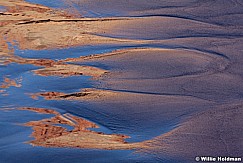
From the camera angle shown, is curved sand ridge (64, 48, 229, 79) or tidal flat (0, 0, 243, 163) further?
curved sand ridge (64, 48, 229, 79)

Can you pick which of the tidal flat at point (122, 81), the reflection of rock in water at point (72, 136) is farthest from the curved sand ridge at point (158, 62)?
the reflection of rock in water at point (72, 136)

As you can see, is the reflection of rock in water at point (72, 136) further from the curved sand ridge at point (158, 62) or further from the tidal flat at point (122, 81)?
the curved sand ridge at point (158, 62)

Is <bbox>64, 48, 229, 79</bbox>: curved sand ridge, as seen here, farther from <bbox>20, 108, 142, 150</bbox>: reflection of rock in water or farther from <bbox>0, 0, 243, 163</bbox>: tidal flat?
<bbox>20, 108, 142, 150</bbox>: reflection of rock in water

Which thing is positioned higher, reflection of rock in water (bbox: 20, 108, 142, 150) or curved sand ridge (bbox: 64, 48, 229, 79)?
curved sand ridge (bbox: 64, 48, 229, 79)

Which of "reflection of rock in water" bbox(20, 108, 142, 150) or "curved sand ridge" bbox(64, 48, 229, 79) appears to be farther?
"curved sand ridge" bbox(64, 48, 229, 79)

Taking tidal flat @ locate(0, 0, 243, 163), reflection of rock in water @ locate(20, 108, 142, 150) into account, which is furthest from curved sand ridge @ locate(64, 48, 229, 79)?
reflection of rock in water @ locate(20, 108, 142, 150)

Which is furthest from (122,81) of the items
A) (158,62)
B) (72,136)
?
(72,136)

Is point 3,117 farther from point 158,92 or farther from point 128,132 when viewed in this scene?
point 158,92

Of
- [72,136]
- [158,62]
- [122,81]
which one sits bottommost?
[72,136]

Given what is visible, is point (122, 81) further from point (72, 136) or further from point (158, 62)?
point (72, 136)
